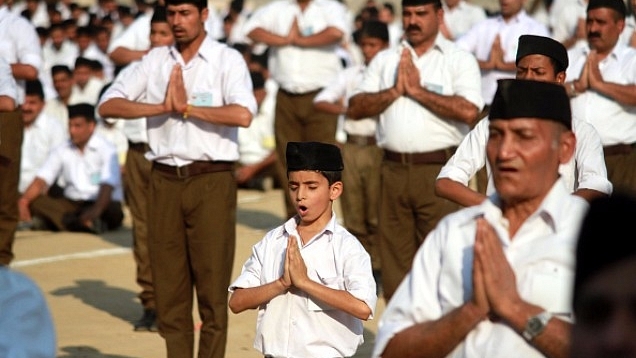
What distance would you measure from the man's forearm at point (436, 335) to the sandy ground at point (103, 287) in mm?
5905

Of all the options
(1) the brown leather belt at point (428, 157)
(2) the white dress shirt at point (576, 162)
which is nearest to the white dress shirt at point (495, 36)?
(1) the brown leather belt at point (428, 157)

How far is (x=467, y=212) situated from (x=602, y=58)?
648 cm

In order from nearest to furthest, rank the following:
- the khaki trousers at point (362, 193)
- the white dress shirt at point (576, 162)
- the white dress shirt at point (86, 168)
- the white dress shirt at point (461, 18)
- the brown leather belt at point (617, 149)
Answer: the white dress shirt at point (576, 162)
the brown leather belt at point (617, 149)
the khaki trousers at point (362, 193)
the white dress shirt at point (86, 168)
the white dress shirt at point (461, 18)

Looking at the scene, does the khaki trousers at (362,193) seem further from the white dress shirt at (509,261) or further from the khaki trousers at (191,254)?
the white dress shirt at (509,261)

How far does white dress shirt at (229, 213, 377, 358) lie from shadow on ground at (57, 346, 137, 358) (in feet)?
12.3

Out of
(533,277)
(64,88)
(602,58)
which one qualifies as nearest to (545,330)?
(533,277)

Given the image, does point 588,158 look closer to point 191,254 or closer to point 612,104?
point 191,254

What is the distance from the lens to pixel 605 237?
3186 millimetres

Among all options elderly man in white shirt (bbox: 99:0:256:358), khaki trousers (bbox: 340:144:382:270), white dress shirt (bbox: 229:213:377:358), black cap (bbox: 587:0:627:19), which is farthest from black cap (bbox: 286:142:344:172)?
khaki trousers (bbox: 340:144:382:270)

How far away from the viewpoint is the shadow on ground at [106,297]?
497 inches

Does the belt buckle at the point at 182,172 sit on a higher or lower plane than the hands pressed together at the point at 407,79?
lower

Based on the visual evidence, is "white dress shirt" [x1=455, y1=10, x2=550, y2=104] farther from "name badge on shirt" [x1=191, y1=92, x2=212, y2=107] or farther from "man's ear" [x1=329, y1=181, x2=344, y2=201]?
"man's ear" [x1=329, y1=181, x2=344, y2=201]

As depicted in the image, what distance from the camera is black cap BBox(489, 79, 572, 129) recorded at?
15.7 feet

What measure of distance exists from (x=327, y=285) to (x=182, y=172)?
2596 mm
